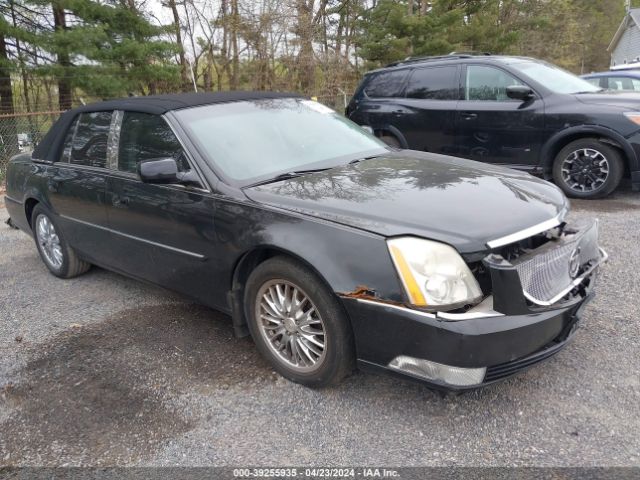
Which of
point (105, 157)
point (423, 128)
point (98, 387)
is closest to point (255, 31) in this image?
point (423, 128)

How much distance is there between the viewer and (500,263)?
239 centimetres

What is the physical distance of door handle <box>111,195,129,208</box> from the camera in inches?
150

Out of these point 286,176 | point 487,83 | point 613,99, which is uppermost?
point 487,83

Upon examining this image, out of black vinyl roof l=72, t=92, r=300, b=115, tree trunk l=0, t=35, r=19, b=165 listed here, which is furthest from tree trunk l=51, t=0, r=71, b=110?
black vinyl roof l=72, t=92, r=300, b=115

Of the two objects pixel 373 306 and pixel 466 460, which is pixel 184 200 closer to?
pixel 373 306

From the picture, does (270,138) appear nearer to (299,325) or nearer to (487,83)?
(299,325)

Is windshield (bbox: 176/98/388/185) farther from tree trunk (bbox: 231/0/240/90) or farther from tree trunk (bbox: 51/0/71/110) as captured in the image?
tree trunk (bbox: 231/0/240/90)

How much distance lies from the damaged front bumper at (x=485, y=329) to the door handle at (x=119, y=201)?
203 cm

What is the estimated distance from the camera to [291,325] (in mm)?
2912

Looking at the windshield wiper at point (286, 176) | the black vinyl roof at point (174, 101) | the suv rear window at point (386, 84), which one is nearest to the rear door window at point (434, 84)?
the suv rear window at point (386, 84)

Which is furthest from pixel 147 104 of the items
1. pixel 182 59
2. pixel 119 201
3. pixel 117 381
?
pixel 182 59

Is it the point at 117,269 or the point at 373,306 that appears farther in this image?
the point at 117,269

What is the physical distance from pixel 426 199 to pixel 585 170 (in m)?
4.55

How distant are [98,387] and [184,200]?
3.97ft
